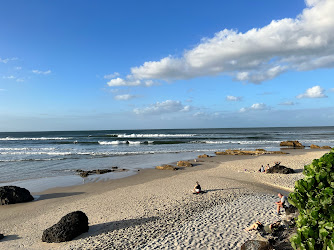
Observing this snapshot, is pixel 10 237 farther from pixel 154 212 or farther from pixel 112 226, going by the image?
pixel 154 212

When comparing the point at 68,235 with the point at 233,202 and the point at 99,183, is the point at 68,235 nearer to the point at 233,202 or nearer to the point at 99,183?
the point at 233,202

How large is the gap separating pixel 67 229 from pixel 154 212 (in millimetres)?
4188

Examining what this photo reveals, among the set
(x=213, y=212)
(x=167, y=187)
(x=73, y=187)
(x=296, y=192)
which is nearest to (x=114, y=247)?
(x=213, y=212)

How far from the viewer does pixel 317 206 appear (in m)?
4.87

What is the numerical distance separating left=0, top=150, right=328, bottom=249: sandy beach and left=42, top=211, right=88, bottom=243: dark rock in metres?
0.27

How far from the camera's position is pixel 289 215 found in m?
9.76

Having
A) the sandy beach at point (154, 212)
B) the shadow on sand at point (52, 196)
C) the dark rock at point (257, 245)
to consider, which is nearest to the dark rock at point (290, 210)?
the sandy beach at point (154, 212)

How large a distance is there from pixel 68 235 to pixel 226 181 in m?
12.4

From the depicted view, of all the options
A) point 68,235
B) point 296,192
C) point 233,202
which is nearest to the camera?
point 296,192

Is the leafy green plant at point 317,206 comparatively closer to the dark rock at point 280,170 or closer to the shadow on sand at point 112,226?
the shadow on sand at point 112,226

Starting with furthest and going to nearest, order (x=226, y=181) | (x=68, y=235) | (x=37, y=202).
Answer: (x=226, y=181) < (x=37, y=202) < (x=68, y=235)

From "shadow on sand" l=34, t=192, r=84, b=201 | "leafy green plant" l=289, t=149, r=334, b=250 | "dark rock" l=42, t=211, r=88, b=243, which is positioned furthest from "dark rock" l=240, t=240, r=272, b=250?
"shadow on sand" l=34, t=192, r=84, b=201

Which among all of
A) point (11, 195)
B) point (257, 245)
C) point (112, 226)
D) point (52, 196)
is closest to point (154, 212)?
point (112, 226)

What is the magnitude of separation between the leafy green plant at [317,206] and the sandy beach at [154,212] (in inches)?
152
